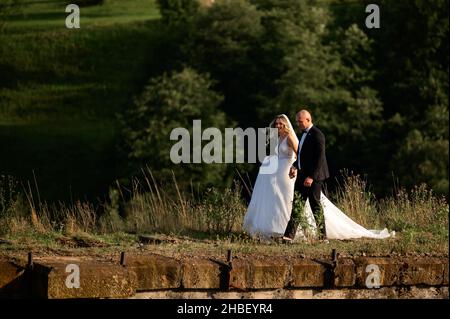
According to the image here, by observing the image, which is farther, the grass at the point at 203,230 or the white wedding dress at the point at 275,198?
the white wedding dress at the point at 275,198

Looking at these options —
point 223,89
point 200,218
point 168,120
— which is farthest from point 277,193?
point 223,89

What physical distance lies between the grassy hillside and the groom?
39.6m

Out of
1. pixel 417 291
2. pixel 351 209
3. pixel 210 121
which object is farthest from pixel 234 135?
pixel 417 291

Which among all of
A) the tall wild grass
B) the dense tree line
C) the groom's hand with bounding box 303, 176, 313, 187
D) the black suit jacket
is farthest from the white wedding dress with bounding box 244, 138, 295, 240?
the dense tree line

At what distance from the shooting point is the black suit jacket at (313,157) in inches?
494

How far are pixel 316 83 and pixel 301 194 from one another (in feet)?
141

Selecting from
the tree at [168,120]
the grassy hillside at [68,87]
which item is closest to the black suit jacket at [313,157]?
the tree at [168,120]

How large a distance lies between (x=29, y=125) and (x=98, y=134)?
4128 mm

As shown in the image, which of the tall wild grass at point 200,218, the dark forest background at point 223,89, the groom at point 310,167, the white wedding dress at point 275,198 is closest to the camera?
the tall wild grass at point 200,218

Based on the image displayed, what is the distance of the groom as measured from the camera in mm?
12516

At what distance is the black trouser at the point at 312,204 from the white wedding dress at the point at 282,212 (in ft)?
0.31

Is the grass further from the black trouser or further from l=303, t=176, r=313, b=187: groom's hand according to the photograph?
l=303, t=176, r=313, b=187: groom's hand

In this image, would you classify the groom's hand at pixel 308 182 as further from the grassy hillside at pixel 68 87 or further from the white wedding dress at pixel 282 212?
the grassy hillside at pixel 68 87
